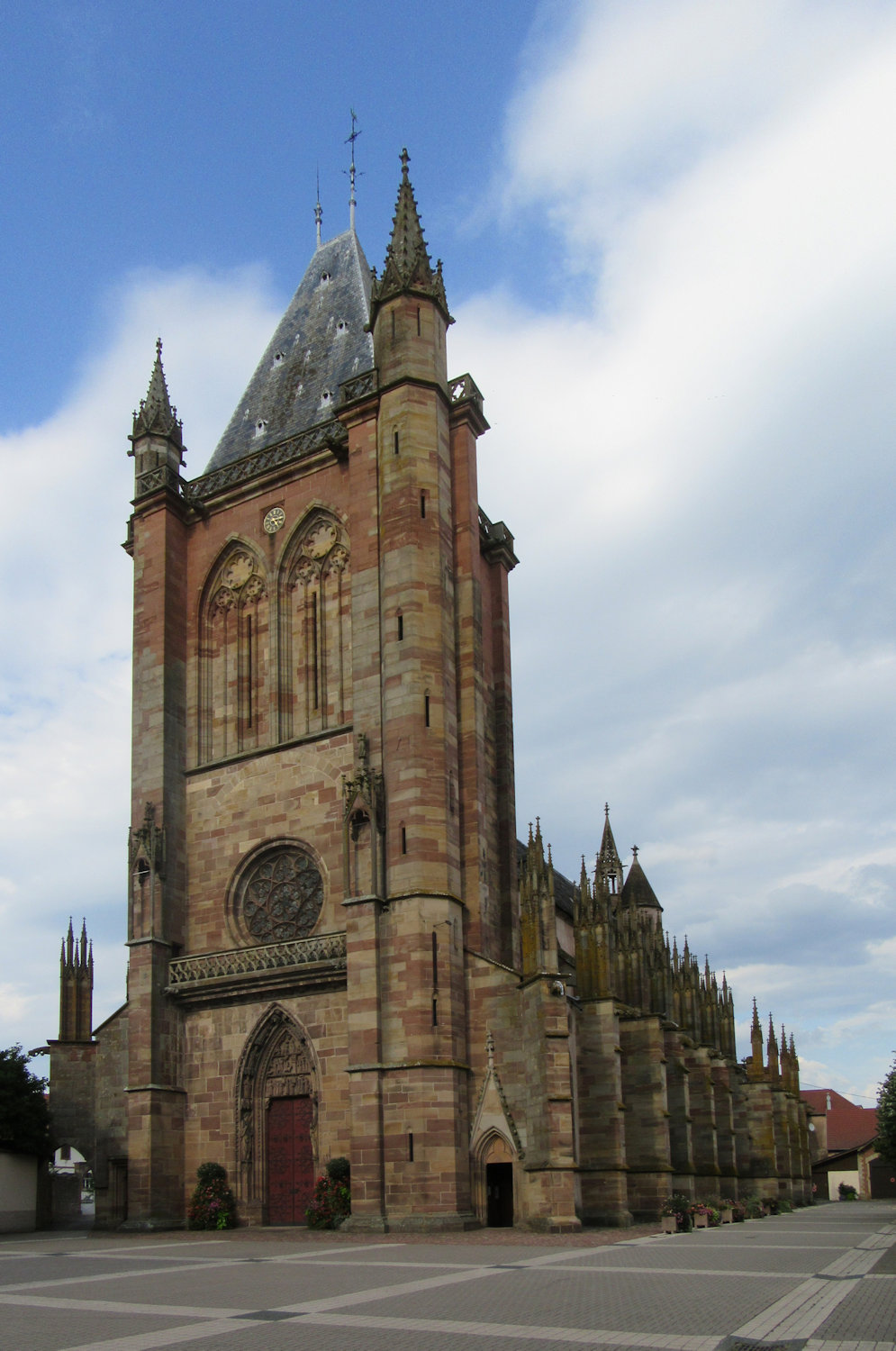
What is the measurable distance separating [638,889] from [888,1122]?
2793 cm

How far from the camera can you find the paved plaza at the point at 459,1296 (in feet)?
32.6

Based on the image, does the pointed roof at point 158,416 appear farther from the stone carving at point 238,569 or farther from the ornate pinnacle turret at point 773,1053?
the ornate pinnacle turret at point 773,1053

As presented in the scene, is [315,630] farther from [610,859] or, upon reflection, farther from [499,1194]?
[610,859]

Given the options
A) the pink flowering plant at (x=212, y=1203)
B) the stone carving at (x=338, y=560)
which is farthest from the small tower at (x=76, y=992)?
the stone carving at (x=338, y=560)

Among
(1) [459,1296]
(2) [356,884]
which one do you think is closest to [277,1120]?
(2) [356,884]

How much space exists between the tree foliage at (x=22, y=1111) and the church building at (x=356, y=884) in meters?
0.97

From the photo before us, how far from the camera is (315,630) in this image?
107 ft

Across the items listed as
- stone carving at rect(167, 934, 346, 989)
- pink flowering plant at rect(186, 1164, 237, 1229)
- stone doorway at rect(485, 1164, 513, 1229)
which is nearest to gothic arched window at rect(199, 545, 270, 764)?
stone carving at rect(167, 934, 346, 989)

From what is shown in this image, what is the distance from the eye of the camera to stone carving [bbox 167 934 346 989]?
27.8m

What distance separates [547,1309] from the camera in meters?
11.7

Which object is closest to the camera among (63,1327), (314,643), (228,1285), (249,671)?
(63,1327)

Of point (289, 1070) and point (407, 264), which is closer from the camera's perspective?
point (289, 1070)

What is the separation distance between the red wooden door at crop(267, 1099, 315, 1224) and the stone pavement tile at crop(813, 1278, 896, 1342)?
16.9m

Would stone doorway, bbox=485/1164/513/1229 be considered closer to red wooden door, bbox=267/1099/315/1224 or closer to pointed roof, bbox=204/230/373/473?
red wooden door, bbox=267/1099/315/1224
